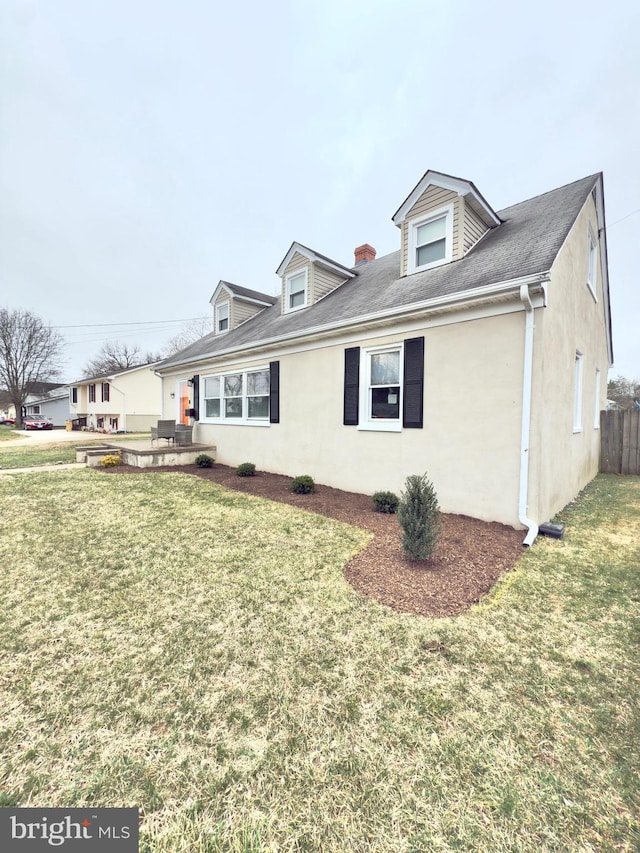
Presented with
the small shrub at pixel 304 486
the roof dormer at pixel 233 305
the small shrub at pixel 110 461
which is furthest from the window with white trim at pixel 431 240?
the small shrub at pixel 110 461

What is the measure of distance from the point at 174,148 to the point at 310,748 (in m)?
19.1

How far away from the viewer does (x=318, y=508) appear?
20.2 ft

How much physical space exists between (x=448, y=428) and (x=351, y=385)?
2223mm

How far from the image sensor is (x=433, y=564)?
13.0ft

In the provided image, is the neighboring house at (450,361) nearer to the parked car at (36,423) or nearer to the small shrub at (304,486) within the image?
the small shrub at (304,486)

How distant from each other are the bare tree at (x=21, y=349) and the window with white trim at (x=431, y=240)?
39.1 metres

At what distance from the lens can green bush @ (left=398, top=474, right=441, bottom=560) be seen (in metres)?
3.86

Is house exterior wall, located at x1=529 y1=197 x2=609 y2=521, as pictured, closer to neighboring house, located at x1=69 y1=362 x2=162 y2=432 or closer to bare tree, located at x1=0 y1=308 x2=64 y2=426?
neighboring house, located at x1=69 y1=362 x2=162 y2=432

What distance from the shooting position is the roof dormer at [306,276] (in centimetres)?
973

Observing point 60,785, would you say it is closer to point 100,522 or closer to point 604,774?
point 604,774

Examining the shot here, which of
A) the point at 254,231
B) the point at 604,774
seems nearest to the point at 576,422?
the point at 604,774

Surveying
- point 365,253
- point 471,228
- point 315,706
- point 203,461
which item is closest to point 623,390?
point 365,253

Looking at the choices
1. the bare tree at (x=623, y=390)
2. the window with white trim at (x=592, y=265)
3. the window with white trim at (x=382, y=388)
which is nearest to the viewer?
the window with white trim at (x=382, y=388)

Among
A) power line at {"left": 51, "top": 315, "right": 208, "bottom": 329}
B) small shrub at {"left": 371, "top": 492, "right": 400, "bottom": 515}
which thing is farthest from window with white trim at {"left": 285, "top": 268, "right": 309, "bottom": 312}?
power line at {"left": 51, "top": 315, "right": 208, "bottom": 329}
